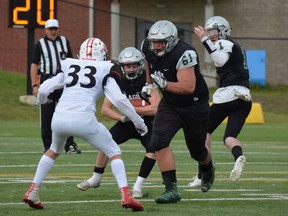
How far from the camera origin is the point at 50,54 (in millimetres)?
16688

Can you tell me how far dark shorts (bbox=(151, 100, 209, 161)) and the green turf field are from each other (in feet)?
1.87

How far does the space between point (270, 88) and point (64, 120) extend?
25.1 meters

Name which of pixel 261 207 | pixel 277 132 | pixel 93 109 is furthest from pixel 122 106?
pixel 277 132

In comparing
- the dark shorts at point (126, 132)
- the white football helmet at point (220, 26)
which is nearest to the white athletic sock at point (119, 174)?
the dark shorts at point (126, 132)

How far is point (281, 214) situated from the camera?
957cm

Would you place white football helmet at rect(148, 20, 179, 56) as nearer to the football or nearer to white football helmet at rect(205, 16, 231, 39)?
the football

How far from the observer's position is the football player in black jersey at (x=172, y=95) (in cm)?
1038

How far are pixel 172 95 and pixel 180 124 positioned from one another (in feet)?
0.95

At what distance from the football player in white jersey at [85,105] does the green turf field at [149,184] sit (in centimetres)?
37

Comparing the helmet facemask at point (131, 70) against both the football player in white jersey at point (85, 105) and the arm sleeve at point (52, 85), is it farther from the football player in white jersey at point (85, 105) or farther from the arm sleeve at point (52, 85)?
the arm sleeve at point (52, 85)

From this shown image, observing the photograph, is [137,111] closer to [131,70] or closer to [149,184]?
[131,70]

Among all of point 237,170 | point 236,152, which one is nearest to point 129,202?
point 237,170

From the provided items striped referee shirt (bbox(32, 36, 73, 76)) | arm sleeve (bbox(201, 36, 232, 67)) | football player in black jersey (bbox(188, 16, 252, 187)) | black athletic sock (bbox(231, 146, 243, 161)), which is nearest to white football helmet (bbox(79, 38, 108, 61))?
arm sleeve (bbox(201, 36, 232, 67))

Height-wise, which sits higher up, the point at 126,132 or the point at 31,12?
the point at 31,12
